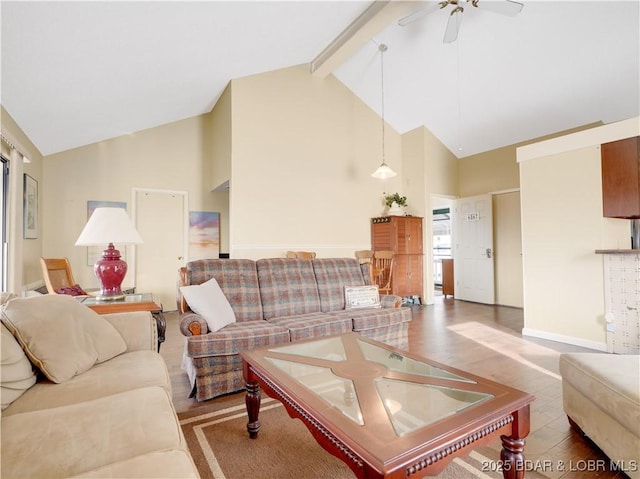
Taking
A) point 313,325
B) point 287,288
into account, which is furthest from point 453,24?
point 313,325

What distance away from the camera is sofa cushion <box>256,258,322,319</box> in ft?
9.91

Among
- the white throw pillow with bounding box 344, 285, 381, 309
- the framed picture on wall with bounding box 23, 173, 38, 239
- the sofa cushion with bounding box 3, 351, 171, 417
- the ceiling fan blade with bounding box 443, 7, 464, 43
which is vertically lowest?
the sofa cushion with bounding box 3, 351, 171, 417

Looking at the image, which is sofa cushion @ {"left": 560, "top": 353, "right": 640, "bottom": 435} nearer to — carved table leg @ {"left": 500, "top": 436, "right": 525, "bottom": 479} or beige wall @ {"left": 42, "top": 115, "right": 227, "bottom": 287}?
carved table leg @ {"left": 500, "top": 436, "right": 525, "bottom": 479}

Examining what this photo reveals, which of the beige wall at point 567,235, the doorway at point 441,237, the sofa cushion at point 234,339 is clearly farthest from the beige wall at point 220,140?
the doorway at point 441,237

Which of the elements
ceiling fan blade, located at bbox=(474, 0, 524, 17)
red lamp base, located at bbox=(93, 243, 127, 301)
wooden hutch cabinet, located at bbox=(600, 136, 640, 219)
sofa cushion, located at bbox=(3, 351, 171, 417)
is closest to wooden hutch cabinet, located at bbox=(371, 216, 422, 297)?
wooden hutch cabinet, located at bbox=(600, 136, 640, 219)

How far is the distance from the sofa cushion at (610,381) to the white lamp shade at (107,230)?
118 inches

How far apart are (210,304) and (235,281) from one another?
1.44 feet

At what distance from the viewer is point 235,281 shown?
9.57ft

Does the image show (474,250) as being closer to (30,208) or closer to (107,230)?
(107,230)

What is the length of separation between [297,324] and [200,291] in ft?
2.64

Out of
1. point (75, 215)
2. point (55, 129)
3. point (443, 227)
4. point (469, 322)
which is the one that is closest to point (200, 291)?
point (55, 129)

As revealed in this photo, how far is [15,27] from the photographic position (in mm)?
2127

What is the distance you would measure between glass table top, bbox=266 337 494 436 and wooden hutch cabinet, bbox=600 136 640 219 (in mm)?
2946

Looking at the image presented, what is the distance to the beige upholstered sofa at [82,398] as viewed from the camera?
91cm
